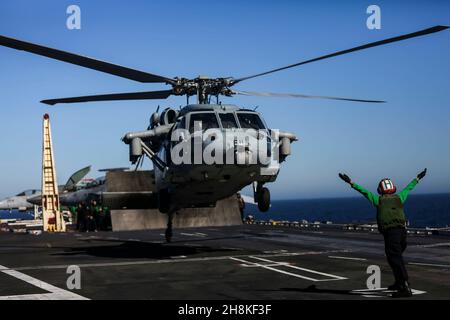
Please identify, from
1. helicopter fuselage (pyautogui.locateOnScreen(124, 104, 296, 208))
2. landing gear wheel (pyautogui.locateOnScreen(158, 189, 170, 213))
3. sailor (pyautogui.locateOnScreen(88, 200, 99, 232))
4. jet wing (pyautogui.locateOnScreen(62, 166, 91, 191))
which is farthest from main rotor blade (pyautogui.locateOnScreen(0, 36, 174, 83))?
jet wing (pyautogui.locateOnScreen(62, 166, 91, 191))

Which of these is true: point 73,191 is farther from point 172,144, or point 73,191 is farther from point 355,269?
point 355,269

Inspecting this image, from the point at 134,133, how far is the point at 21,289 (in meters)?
7.02

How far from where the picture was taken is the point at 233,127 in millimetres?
15461

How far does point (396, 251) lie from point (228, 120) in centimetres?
696

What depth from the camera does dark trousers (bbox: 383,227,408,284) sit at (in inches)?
393

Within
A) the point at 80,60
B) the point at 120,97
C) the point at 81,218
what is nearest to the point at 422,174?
the point at 80,60

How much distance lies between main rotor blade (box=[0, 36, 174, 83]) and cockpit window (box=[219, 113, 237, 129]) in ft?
8.42

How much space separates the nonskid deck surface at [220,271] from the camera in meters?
10.7

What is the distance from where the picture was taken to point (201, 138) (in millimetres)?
14914

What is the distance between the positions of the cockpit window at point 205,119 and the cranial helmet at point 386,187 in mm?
5919

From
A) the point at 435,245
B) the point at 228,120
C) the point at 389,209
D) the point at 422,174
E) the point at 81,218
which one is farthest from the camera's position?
the point at 81,218

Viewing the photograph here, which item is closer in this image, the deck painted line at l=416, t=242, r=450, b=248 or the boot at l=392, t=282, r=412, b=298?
the boot at l=392, t=282, r=412, b=298

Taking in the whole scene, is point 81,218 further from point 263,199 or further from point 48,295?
point 48,295

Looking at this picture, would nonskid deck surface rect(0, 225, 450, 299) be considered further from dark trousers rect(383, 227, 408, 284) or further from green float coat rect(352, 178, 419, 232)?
green float coat rect(352, 178, 419, 232)
